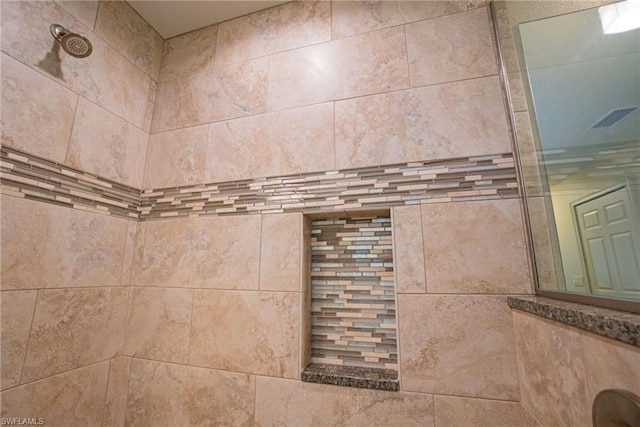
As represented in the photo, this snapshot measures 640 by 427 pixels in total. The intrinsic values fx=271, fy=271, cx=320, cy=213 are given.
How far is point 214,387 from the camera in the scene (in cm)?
114

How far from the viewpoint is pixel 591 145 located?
72 cm

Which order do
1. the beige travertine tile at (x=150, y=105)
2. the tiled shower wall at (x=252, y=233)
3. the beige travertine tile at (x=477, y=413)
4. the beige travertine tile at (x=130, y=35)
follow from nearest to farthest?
the beige travertine tile at (x=477, y=413) < the tiled shower wall at (x=252, y=233) < the beige travertine tile at (x=130, y=35) < the beige travertine tile at (x=150, y=105)

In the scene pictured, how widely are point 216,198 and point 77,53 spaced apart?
2.43 ft

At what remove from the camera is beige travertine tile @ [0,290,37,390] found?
3.02 ft

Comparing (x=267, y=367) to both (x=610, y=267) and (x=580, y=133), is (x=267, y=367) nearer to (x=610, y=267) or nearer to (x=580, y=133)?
(x=610, y=267)

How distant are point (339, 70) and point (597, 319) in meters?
1.23

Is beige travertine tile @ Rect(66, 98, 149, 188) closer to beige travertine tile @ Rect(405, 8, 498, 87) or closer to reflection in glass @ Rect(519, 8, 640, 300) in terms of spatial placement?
beige travertine tile @ Rect(405, 8, 498, 87)

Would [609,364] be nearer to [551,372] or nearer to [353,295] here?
[551,372]

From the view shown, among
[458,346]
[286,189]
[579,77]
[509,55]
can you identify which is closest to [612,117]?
[579,77]

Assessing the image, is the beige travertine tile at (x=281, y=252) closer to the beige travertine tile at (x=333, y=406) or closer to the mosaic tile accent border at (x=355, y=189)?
the mosaic tile accent border at (x=355, y=189)

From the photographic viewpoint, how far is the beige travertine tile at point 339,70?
1.20m

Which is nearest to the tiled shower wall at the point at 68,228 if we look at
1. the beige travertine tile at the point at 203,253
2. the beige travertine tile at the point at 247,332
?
the beige travertine tile at the point at 203,253

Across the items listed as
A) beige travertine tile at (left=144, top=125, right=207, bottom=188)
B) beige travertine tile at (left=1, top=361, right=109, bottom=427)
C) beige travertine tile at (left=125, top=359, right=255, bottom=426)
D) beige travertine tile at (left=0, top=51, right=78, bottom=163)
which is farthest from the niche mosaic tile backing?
beige travertine tile at (left=0, top=51, right=78, bottom=163)

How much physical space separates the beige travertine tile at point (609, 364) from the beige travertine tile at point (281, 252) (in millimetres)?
856
